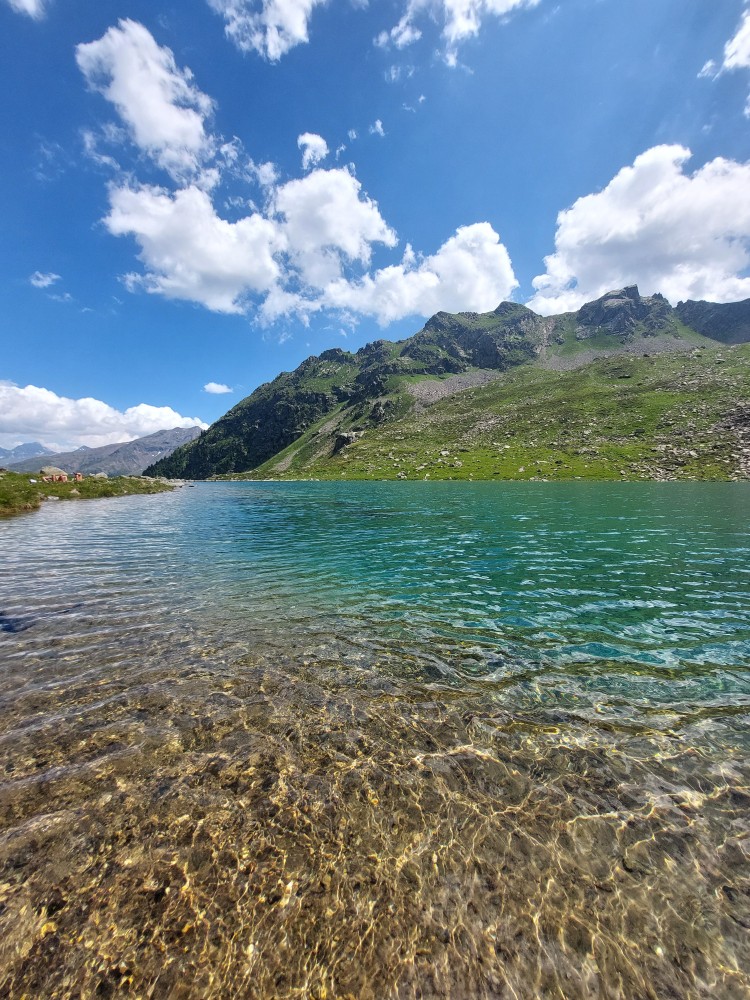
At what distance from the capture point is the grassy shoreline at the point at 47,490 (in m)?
63.0

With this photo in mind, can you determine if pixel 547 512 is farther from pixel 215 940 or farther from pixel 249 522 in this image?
pixel 215 940

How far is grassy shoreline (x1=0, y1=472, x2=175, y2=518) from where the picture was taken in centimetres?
6300

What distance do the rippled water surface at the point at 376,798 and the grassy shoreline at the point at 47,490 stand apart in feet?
194

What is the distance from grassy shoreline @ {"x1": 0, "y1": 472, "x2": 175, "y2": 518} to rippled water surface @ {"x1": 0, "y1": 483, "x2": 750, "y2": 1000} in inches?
2330

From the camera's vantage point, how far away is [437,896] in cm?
653

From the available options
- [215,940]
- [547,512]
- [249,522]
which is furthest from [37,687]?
[547,512]

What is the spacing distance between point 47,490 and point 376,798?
98.0 m

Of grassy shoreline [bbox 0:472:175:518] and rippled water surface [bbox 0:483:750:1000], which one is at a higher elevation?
grassy shoreline [bbox 0:472:175:518]

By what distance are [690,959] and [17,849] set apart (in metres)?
10.8

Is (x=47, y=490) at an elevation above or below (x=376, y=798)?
above

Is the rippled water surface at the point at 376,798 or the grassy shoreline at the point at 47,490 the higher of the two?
the grassy shoreline at the point at 47,490

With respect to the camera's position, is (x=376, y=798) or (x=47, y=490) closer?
(x=376, y=798)

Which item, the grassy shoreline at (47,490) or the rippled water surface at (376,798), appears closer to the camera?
the rippled water surface at (376,798)

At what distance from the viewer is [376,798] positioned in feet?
28.0
